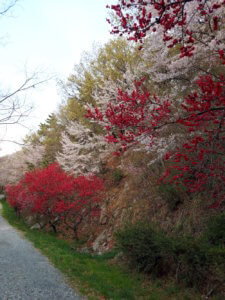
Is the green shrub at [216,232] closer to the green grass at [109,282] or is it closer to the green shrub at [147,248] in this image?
the green shrub at [147,248]

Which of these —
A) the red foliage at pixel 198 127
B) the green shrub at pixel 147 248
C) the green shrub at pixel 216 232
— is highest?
the red foliage at pixel 198 127

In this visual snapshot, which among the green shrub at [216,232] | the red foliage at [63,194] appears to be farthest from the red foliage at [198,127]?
the red foliage at [63,194]

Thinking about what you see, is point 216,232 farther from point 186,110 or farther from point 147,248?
point 186,110

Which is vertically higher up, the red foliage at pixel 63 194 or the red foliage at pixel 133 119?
the red foliage at pixel 133 119

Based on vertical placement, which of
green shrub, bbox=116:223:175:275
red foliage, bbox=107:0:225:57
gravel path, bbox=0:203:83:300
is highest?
red foliage, bbox=107:0:225:57

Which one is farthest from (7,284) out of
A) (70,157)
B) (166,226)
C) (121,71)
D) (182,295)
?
(121,71)

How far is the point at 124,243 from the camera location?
6.04m

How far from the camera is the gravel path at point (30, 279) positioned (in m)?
4.35

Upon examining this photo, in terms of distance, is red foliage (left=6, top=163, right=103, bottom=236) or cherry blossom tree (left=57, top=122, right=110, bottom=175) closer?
red foliage (left=6, top=163, right=103, bottom=236)

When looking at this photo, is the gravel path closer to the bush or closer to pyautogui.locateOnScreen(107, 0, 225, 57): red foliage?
the bush

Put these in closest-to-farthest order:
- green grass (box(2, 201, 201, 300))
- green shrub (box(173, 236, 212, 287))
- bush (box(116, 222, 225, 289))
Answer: bush (box(116, 222, 225, 289)) < green shrub (box(173, 236, 212, 287)) < green grass (box(2, 201, 201, 300))

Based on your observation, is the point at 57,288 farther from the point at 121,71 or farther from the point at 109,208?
the point at 121,71

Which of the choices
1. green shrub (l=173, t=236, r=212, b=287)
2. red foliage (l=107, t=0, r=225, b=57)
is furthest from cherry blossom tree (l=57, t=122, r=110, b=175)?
red foliage (l=107, t=0, r=225, b=57)

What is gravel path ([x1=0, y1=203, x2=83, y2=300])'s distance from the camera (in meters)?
4.35
